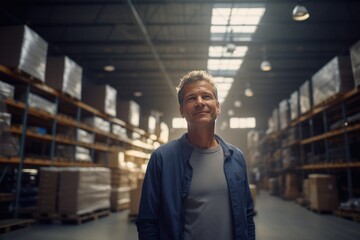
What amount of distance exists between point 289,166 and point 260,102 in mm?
11115

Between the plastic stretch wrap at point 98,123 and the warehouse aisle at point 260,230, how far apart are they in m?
4.16

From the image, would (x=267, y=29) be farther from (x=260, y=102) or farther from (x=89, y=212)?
(x=260, y=102)

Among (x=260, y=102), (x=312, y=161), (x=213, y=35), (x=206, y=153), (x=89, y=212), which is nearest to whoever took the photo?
(x=206, y=153)

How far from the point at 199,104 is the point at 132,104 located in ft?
42.9

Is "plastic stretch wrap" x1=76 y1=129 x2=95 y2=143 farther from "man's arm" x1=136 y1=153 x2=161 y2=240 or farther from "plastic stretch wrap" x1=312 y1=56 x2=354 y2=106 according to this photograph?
"man's arm" x1=136 y1=153 x2=161 y2=240

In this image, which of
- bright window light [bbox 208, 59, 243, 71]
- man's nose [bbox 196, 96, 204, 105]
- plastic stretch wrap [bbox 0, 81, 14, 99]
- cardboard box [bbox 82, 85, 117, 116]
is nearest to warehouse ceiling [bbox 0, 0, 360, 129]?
bright window light [bbox 208, 59, 243, 71]

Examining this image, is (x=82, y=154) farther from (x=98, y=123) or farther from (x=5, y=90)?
(x=5, y=90)

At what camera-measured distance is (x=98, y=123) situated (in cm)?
1118

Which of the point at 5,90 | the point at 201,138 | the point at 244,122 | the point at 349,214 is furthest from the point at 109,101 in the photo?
the point at 244,122

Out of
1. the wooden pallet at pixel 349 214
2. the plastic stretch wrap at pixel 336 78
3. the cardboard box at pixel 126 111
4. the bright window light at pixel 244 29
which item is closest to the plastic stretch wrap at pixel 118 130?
the cardboard box at pixel 126 111

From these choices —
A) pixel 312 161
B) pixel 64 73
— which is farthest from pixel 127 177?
pixel 312 161

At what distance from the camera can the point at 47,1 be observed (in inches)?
364

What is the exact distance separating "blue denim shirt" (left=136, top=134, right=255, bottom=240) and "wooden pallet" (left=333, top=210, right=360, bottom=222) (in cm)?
716

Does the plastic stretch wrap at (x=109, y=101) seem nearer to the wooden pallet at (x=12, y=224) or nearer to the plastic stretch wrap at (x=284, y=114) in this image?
the wooden pallet at (x=12, y=224)
